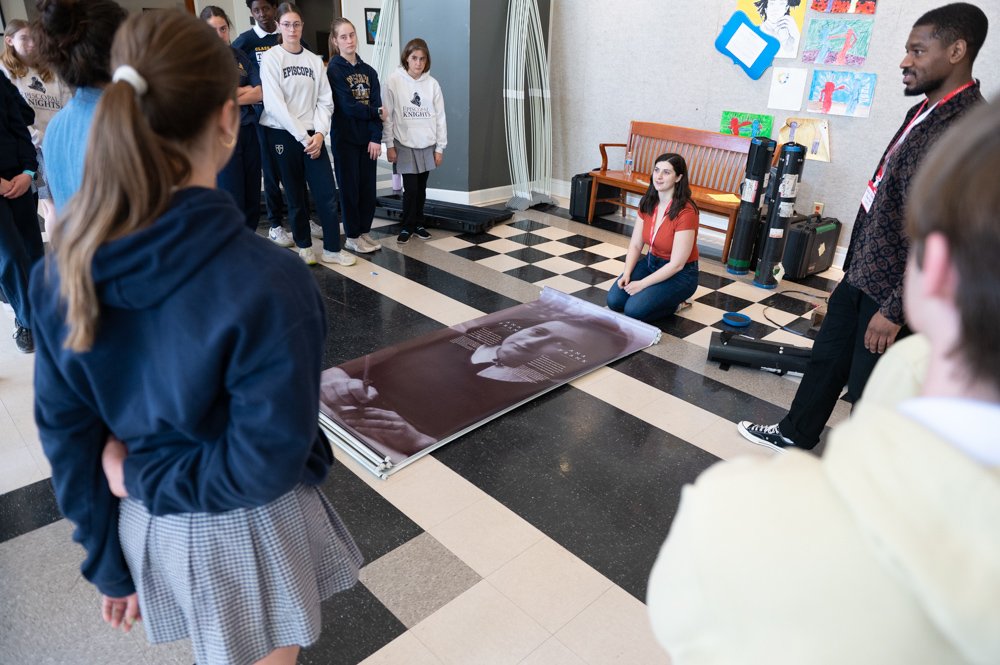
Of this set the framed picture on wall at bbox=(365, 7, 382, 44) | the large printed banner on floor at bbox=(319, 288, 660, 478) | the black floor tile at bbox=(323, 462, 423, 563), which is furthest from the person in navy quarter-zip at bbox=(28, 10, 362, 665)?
the framed picture on wall at bbox=(365, 7, 382, 44)

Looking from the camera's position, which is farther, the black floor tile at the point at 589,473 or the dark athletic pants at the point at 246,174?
the dark athletic pants at the point at 246,174

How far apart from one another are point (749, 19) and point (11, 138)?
4582 millimetres

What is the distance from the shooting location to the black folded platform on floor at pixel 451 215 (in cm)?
511

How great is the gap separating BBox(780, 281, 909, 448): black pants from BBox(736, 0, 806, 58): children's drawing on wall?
10.4ft

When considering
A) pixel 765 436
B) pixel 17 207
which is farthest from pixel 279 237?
pixel 765 436

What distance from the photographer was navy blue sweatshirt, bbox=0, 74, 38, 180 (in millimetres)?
2623

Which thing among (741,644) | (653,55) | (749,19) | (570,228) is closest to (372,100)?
(570,228)

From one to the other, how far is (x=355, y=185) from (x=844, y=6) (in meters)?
3.46

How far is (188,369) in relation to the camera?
0.78 metres

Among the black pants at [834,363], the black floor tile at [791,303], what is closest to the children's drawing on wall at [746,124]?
the black floor tile at [791,303]

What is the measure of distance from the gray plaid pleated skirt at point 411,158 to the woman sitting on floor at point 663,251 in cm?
186

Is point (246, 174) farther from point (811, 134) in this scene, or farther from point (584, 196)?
point (811, 134)

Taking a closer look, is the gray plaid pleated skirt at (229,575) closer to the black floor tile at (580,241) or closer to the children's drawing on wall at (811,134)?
the black floor tile at (580,241)

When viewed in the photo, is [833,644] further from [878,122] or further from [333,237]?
[878,122]
